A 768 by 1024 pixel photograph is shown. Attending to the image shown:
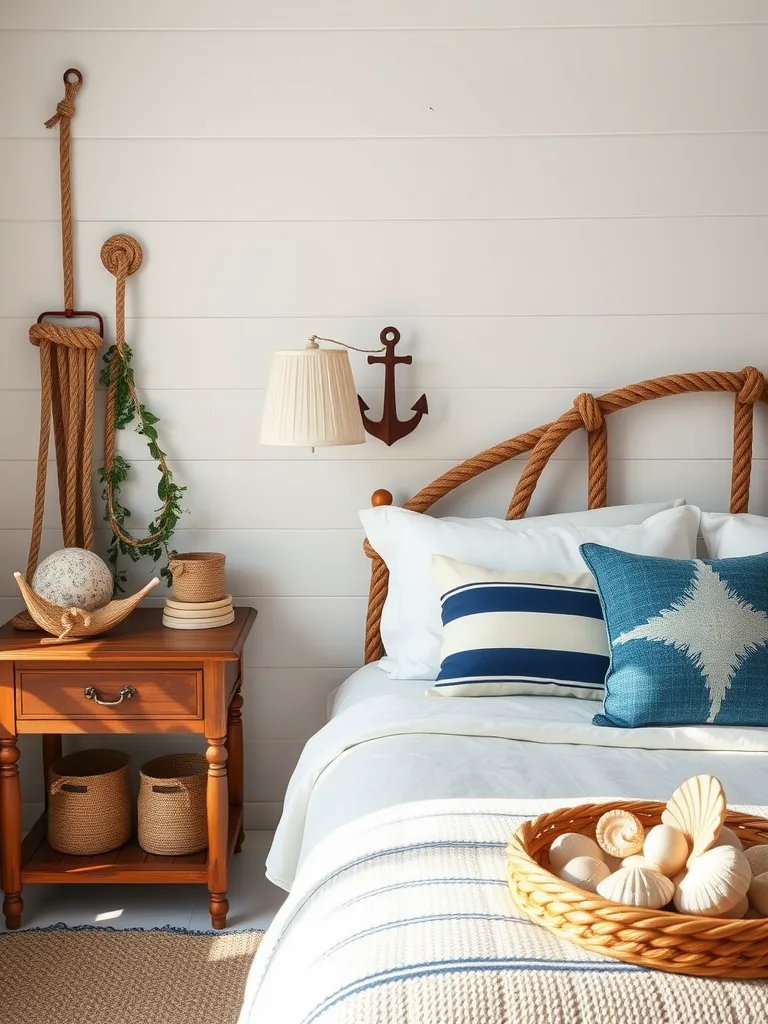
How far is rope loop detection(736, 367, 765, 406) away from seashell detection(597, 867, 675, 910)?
5.77ft

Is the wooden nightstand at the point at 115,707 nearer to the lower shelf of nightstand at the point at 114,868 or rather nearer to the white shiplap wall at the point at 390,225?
the lower shelf of nightstand at the point at 114,868

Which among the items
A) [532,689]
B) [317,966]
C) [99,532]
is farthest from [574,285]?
[317,966]

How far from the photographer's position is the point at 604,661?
2.15 meters

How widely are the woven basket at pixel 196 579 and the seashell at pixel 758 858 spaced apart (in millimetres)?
1575

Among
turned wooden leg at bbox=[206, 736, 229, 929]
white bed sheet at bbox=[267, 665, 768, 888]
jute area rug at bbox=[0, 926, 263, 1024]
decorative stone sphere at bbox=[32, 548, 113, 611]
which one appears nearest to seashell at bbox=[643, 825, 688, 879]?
white bed sheet at bbox=[267, 665, 768, 888]

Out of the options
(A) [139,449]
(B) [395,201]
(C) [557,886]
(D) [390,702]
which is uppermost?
(B) [395,201]

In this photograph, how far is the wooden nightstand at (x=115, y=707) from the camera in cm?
228

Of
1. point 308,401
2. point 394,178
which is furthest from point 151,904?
→ point 394,178

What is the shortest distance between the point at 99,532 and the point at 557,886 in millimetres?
1928

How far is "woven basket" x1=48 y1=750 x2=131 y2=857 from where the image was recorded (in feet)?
7.91

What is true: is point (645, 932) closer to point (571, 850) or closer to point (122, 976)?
point (571, 850)

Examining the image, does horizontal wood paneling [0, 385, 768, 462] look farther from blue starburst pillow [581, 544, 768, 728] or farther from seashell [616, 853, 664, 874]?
seashell [616, 853, 664, 874]

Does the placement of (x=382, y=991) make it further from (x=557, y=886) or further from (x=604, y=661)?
(x=604, y=661)

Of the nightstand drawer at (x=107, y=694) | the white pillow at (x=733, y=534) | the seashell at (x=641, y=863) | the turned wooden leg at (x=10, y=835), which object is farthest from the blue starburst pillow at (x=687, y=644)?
the turned wooden leg at (x=10, y=835)
